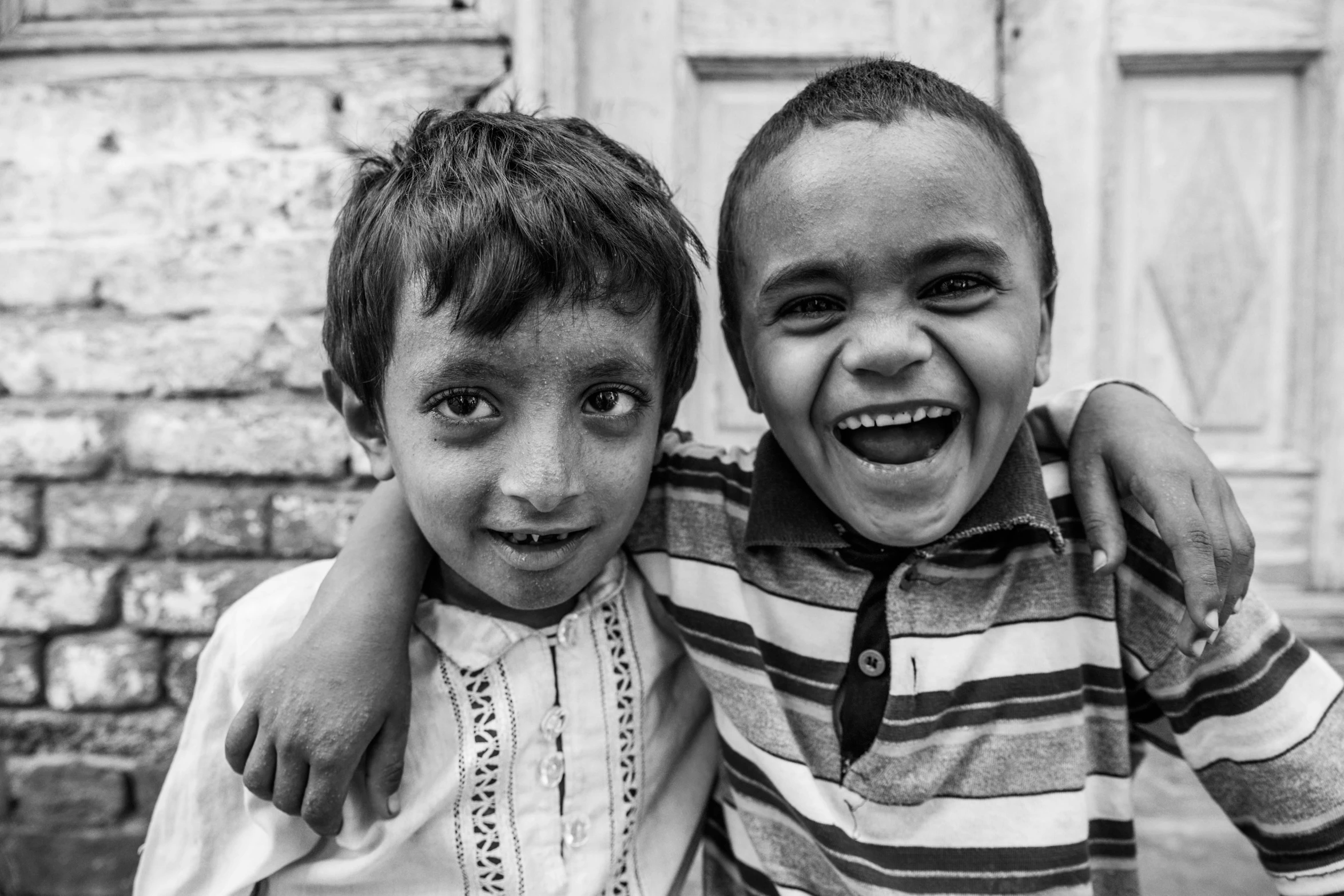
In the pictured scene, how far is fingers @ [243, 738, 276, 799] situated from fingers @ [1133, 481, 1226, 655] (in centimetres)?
94

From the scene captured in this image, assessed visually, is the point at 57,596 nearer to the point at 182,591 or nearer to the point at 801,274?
the point at 182,591

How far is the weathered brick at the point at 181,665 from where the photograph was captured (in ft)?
6.34

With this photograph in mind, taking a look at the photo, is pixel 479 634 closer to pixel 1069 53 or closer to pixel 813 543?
pixel 813 543

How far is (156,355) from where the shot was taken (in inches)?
75.1

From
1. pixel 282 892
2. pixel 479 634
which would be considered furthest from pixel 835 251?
pixel 282 892

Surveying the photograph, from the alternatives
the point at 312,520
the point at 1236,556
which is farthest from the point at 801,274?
the point at 312,520

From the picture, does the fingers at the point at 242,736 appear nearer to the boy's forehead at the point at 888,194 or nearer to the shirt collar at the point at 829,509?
the shirt collar at the point at 829,509

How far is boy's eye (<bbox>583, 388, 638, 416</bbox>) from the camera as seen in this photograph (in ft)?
3.32

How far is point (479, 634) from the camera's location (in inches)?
44.2

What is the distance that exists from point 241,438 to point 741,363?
3.83 ft

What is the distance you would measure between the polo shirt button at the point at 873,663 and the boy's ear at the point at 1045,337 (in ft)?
1.24

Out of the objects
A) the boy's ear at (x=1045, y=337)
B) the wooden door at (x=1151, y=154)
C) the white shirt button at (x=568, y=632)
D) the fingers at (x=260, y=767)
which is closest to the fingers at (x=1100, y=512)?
the boy's ear at (x=1045, y=337)

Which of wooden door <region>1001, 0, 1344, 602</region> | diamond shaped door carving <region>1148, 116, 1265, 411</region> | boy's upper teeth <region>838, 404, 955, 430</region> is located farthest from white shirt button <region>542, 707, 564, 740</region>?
diamond shaped door carving <region>1148, 116, 1265, 411</region>

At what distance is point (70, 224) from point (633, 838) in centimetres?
165
